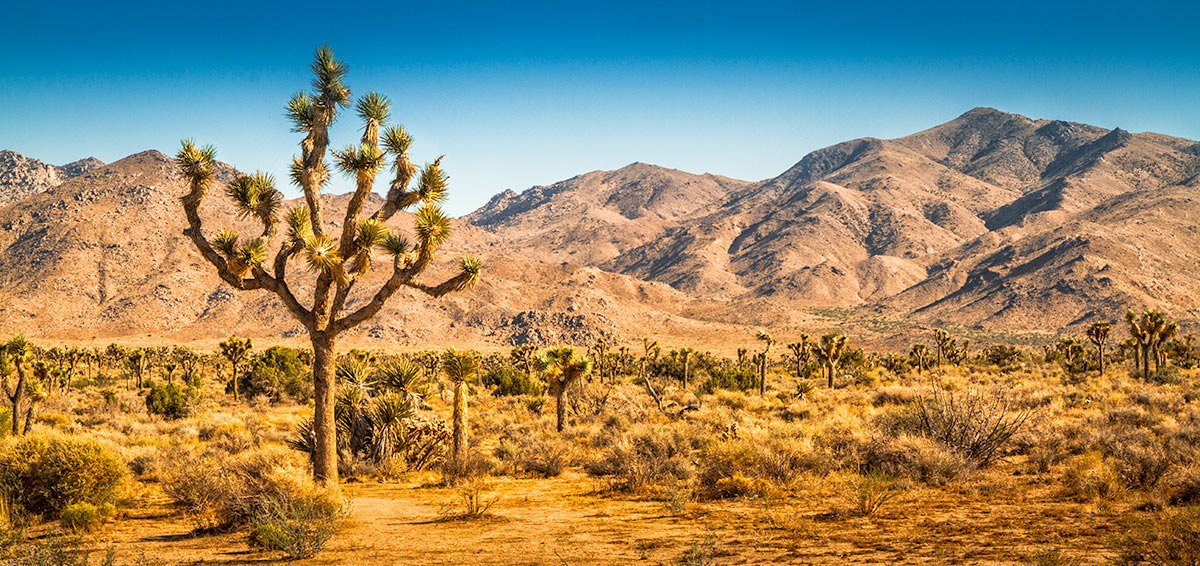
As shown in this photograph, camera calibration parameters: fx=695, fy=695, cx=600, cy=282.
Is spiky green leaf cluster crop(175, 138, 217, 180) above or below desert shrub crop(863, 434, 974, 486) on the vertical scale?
above

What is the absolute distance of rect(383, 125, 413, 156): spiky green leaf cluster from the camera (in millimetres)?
13289

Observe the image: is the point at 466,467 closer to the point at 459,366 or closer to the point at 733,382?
the point at 459,366

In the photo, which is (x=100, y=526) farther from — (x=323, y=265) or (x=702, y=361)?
(x=702, y=361)

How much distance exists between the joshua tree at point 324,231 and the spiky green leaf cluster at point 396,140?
0.02 meters

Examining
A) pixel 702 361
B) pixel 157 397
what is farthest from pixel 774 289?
pixel 157 397

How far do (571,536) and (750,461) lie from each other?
4.80 meters

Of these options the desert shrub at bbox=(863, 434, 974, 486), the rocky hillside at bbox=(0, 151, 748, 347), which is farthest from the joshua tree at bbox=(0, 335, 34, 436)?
the rocky hillside at bbox=(0, 151, 748, 347)

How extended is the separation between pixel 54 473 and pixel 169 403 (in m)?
22.0

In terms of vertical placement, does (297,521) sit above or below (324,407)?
below

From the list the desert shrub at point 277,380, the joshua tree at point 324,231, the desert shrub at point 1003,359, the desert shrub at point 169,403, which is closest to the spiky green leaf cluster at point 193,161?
the joshua tree at point 324,231

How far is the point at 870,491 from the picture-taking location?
409 inches

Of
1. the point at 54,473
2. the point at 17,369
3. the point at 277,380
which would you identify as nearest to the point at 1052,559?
the point at 54,473

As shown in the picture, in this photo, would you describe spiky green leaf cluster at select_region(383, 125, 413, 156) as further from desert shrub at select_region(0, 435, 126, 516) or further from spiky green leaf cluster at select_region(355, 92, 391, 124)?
desert shrub at select_region(0, 435, 126, 516)

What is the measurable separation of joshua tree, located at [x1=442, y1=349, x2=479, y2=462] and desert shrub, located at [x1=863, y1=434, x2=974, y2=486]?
869cm
